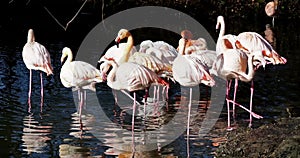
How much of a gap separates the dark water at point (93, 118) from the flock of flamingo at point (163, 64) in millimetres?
316

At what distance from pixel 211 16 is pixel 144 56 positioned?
15.2 meters

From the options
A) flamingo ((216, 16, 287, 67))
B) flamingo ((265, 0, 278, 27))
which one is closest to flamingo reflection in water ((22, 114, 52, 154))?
flamingo ((216, 16, 287, 67))

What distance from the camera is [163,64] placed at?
8.38 m

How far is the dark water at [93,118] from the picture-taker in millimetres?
6168

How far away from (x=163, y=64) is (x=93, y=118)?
138 centimetres

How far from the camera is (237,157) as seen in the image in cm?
516

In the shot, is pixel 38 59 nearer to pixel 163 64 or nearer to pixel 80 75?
pixel 80 75

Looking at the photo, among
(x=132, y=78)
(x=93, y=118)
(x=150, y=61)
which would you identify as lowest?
(x=93, y=118)

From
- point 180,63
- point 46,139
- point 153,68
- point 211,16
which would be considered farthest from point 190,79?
point 211,16

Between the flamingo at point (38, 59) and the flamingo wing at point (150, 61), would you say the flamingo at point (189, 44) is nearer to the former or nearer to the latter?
the flamingo wing at point (150, 61)

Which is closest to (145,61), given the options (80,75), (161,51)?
(161,51)

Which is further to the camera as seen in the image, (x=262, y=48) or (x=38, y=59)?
(x=38, y=59)

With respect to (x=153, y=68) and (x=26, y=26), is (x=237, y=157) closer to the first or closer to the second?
(x=153, y=68)

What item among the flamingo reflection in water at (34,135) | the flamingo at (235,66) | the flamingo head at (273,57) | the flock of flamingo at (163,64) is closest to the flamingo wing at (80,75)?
the flock of flamingo at (163,64)
